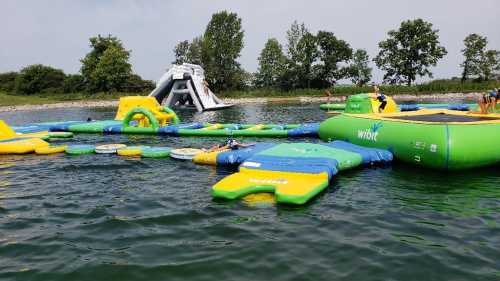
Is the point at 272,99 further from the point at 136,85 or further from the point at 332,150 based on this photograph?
the point at 332,150

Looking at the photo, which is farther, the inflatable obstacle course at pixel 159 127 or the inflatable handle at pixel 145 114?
the inflatable handle at pixel 145 114

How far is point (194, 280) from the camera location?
5.41 meters

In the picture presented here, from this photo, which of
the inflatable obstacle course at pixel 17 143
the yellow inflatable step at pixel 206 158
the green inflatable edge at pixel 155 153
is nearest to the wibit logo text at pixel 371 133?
the yellow inflatable step at pixel 206 158

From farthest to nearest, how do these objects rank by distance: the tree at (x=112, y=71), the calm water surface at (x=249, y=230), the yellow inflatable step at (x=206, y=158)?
the tree at (x=112, y=71) → the yellow inflatable step at (x=206, y=158) → the calm water surface at (x=249, y=230)

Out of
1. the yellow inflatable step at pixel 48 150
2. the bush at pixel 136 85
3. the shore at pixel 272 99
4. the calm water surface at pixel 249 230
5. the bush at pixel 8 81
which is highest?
the bush at pixel 8 81

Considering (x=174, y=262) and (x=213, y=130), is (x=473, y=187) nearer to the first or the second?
(x=174, y=262)

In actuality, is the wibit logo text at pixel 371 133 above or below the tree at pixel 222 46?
below

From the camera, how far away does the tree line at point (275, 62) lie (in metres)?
65.5

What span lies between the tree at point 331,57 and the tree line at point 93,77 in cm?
3116

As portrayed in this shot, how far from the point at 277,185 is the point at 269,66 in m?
66.5

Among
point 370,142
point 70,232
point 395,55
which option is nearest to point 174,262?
point 70,232

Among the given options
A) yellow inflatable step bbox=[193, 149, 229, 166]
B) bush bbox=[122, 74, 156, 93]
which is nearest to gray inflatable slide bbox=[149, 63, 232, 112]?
yellow inflatable step bbox=[193, 149, 229, 166]

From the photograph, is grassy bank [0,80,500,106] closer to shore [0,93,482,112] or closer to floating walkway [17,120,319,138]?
shore [0,93,482,112]

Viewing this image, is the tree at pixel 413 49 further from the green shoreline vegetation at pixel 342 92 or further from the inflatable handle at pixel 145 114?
the inflatable handle at pixel 145 114
